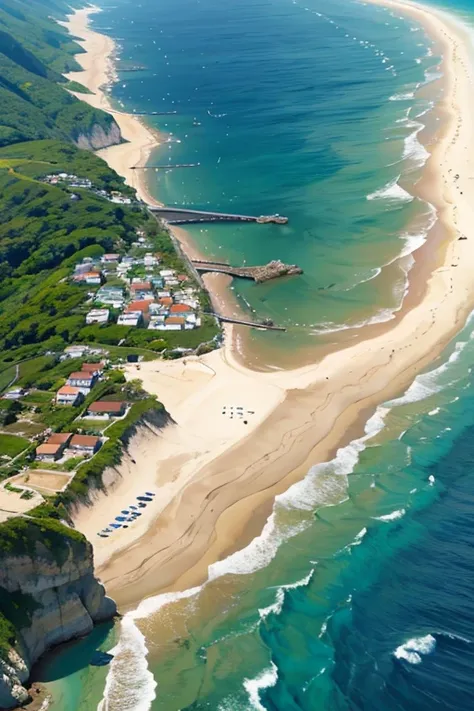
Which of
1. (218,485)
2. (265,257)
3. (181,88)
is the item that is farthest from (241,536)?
(181,88)

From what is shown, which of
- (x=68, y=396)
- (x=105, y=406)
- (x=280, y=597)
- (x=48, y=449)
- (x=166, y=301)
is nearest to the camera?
(x=280, y=597)

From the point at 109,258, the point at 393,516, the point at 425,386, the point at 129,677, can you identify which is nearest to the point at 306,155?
the point at 109,258

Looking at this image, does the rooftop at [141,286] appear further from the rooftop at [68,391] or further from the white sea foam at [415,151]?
the white sea foam at [415,151]

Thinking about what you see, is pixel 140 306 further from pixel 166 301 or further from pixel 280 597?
pixel 280 597

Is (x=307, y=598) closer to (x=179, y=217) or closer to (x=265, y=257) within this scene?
(x=265, y=257)

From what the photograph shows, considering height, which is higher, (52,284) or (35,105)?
(52,284)
